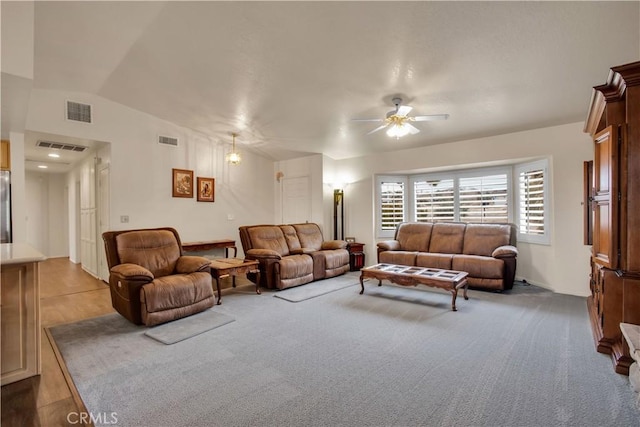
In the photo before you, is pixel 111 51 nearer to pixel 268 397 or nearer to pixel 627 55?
pixel 268 397

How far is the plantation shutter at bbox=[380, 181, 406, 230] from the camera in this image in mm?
6707

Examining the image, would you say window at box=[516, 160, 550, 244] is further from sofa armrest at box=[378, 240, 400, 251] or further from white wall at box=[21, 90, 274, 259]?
white wall at box=[21, 90, 274, 259]

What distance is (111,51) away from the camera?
3799 mm

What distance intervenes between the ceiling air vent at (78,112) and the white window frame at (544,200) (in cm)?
727

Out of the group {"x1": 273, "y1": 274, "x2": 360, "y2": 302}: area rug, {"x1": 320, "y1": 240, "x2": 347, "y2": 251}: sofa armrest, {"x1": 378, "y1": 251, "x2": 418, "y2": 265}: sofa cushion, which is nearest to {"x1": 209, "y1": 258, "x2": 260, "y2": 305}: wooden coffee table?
{"x1": 273, "y1": 274, "x2": 360, "y2": 302}: area rug

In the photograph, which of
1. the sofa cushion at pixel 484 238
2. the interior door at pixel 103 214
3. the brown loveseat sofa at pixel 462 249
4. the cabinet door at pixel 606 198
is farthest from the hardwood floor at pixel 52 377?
the sofa cushion at pixel 484 238

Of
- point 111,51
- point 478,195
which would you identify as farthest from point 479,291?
point 111,51

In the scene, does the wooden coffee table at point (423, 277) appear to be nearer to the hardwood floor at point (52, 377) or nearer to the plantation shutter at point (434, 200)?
the plantation shutter at point (434, 200)

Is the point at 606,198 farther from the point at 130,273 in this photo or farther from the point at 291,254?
the point at 130,273

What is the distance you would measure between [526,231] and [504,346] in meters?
3.17

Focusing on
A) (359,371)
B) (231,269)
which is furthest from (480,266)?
(231,269)

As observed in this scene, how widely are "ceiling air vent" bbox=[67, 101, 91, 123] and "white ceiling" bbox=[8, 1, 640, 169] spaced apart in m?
0.29

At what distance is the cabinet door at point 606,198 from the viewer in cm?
242

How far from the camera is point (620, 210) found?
2.40m
